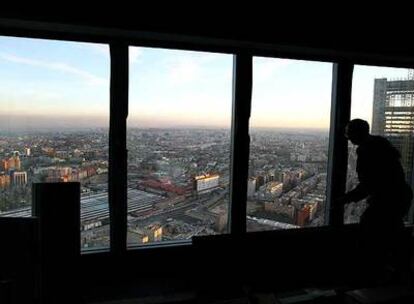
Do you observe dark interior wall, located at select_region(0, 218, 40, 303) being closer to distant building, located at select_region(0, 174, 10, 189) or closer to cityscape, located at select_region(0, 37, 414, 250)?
cityscape, located at select_region(0, 37, 414, 250)

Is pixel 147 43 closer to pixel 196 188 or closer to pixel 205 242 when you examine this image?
pixel 196 188

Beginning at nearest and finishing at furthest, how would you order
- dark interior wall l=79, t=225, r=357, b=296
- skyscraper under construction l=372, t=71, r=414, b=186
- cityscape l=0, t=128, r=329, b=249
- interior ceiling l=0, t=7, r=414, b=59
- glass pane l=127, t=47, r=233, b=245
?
dark interior wall l=79, t=225, r=357, b=296, interior ceiling l=0, t=7, r=414, b=59, cityscape l=0, t=128, r=329, b=249, glass pane l=127, t=47, r=233, b=245, skyscraper under construction l=372, t=71, r=414, b=186

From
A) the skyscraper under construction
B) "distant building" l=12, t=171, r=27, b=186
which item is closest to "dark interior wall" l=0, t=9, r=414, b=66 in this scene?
the skyscraper under construction

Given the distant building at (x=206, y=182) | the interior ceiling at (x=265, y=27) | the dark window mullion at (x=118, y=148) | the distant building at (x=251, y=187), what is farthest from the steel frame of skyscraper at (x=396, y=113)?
the dark window mullion at (x=118, y=148)

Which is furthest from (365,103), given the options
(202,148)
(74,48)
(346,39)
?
(74,48)

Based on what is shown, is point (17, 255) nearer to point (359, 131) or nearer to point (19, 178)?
point (19, 178)

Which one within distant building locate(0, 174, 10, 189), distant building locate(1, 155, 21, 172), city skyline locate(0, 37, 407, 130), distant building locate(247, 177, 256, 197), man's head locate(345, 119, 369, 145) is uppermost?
city skyline locate(0, 37, 407, 130)
